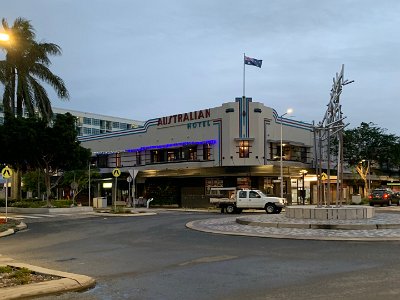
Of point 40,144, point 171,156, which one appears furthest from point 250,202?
point 171,156

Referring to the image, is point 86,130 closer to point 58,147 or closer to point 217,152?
point 217,152

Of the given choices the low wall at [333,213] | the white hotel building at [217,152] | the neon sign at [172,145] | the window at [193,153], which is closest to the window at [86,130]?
the white hotel building at [217,152]

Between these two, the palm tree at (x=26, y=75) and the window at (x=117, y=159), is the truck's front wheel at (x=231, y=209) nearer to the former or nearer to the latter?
the palm tree at (x=26, y=75)

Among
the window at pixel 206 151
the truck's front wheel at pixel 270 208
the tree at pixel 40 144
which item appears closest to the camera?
the truck's front wheel at pixel 270 208

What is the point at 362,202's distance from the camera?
48625 millimetres

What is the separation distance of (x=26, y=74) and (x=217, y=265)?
31752 millimetres

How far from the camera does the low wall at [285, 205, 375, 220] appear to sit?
21795 mm

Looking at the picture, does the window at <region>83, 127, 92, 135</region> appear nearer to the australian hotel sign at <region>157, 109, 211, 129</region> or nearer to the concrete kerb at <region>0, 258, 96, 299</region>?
the australian hotel sign at <region>157, 109, 211, 129</region>

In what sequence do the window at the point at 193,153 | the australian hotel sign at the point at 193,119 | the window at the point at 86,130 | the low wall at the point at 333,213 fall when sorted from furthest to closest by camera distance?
the window at the point at 86,130
the window at the point at 193,153
the australian hotel sign at the point at 193,119
the low wall at the point at 333,213

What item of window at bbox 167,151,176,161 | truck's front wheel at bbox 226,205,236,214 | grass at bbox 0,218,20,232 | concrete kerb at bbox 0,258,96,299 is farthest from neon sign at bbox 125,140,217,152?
concrete kerb at bbox 0,258,96,299

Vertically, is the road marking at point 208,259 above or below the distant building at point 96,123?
below

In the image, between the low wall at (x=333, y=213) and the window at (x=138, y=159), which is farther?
the window at (x=138, y=159)

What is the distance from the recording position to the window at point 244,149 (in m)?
47.4

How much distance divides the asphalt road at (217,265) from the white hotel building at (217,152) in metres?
28.9
